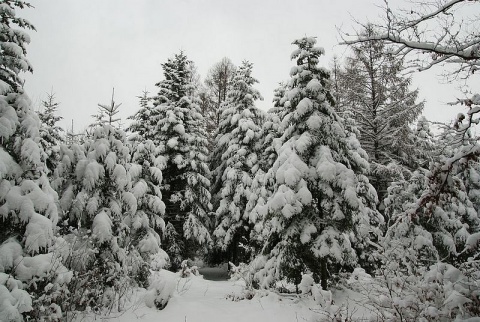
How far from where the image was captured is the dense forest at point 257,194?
5180 mm

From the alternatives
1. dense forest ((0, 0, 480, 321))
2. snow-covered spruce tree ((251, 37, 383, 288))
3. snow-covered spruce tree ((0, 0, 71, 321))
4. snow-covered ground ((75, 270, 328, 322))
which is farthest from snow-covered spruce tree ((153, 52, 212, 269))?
snow-covered spruce tree ((0, 0, 71, 321))

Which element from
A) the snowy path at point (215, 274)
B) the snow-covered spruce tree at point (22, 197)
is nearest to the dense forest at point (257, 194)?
the snow-covered spruce tree at point (22, 197)

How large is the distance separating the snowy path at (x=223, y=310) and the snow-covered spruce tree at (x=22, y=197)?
6.68 ft

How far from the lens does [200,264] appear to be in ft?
82.0

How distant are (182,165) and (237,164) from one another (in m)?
3.34

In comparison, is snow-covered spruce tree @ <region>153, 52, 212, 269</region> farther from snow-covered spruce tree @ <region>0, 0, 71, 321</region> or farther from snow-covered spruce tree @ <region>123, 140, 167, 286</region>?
snow-covered spruce tree @ <region>0, 0, 71, 321</region>

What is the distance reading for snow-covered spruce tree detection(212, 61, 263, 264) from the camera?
18281 mm

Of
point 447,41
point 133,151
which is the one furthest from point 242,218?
point 447,41

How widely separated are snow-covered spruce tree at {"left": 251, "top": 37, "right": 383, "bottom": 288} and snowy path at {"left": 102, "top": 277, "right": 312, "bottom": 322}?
0.85m

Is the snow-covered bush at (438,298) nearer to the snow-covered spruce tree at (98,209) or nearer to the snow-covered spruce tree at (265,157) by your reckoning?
the snow-covered spruce tree at (98,209)

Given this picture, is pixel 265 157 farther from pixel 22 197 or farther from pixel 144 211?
pixel 22 197

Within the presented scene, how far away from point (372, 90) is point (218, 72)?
16.1 m

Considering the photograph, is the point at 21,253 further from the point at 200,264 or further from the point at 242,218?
the point at 200,264

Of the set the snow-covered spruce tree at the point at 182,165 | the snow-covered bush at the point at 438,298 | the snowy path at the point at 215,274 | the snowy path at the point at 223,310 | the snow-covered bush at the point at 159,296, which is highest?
the snow-covered spruce tree at the point at 182,165
